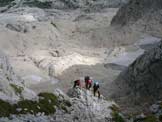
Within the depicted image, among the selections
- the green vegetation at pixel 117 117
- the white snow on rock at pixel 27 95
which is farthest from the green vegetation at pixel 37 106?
the green vegetation at pixel 117 117

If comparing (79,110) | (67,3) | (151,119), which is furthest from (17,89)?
(67,3)

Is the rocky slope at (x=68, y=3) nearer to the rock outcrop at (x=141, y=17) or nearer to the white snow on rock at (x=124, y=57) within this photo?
the rock outcrop at (x=141, y=17)

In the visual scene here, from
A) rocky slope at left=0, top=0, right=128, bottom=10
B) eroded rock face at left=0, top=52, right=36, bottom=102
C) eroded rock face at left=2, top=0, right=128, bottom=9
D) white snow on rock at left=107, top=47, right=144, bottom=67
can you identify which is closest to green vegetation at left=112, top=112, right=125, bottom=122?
eroded rock face at left=0, top=52, right=36, bottom=102

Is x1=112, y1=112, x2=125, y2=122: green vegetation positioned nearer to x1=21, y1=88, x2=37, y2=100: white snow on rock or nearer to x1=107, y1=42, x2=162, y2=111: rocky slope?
x1=21, y1=88, x2=37, y2=100: white snow on rock

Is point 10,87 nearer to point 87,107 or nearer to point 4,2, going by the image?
point 87,107

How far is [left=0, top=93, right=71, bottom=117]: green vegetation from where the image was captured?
22219 millimetres

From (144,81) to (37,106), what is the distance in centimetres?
1954

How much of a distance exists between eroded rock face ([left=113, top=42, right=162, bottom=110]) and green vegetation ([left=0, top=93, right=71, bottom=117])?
1446 centimetres

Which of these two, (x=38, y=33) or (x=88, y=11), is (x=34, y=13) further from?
(x=38, y=33)

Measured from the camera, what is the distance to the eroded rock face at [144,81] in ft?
131

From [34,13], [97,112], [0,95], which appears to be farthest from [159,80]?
[34,13]

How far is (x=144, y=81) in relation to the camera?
41.7 meters

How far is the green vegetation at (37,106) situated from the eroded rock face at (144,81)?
14462mm

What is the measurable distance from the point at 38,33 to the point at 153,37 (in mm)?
15664
